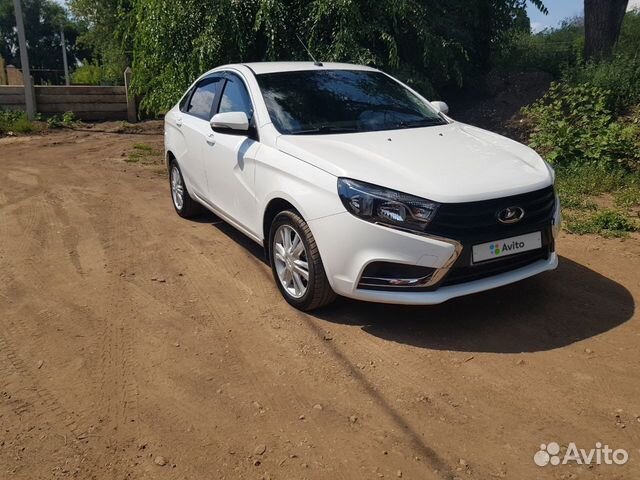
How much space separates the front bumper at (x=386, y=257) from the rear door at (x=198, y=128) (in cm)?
211

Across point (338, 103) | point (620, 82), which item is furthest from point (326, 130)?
point (620, 82)

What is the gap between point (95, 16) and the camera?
70.4 ft

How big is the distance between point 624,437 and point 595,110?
254 inches

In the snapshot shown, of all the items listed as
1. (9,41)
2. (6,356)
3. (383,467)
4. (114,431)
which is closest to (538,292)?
(383,467)

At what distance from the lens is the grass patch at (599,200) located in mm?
5750

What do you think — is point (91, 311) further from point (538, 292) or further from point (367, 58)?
point (367, 58)

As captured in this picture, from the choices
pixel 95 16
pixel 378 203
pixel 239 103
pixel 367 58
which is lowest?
pixel 378 203

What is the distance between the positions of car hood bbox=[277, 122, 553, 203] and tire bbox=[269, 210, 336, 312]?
A: 0.45m

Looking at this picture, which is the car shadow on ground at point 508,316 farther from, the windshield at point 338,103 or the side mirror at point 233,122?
the side mirror at point 233,122

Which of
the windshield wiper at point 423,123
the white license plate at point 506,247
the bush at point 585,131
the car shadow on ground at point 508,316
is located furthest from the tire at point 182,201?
the bush at point 585,131

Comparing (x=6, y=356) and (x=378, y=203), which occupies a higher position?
(x=378, y=203)

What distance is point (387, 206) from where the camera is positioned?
3531 millimetres

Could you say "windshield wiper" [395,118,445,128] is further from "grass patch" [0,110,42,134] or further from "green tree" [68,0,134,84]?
"green tree" [68,0,134,84]

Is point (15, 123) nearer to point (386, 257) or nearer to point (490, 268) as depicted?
point (386, 257)
